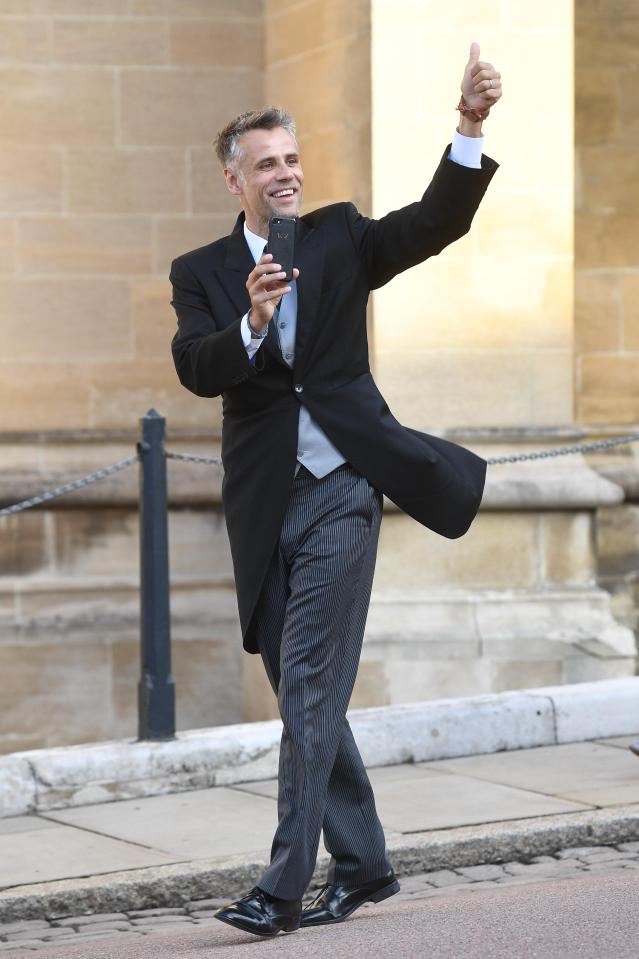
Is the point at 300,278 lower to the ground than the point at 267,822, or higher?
higher

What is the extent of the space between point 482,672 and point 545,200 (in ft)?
6.68

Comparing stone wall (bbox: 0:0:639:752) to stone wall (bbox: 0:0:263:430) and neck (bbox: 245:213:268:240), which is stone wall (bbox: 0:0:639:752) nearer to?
stone wall (bbox: 0:0:263:430)

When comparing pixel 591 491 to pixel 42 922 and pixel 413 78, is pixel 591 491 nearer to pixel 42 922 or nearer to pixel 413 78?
pixel 413 78

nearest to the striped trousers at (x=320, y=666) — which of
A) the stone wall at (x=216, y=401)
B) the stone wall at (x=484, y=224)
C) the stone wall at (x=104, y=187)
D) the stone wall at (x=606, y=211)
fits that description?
the stone wall at (x=216, y=401)

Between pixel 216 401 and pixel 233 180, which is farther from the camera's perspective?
pixel 216 401

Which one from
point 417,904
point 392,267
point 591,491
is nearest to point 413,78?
point 591,491

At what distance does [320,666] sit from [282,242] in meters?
0.93

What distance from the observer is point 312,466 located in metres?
3.80

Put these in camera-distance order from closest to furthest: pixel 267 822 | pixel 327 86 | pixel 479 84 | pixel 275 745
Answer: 1. pixel 479 84
2. pixel 267 822
3. pixel 275 745
4. pixel 327 86

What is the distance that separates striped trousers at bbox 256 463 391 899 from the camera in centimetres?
371

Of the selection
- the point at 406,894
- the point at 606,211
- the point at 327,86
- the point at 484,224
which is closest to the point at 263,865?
the point at 406,894

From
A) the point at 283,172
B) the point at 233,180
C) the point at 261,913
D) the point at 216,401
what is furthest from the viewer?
the point at 216,401

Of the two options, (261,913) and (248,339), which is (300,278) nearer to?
(248,339)

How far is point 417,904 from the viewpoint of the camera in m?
4.19
